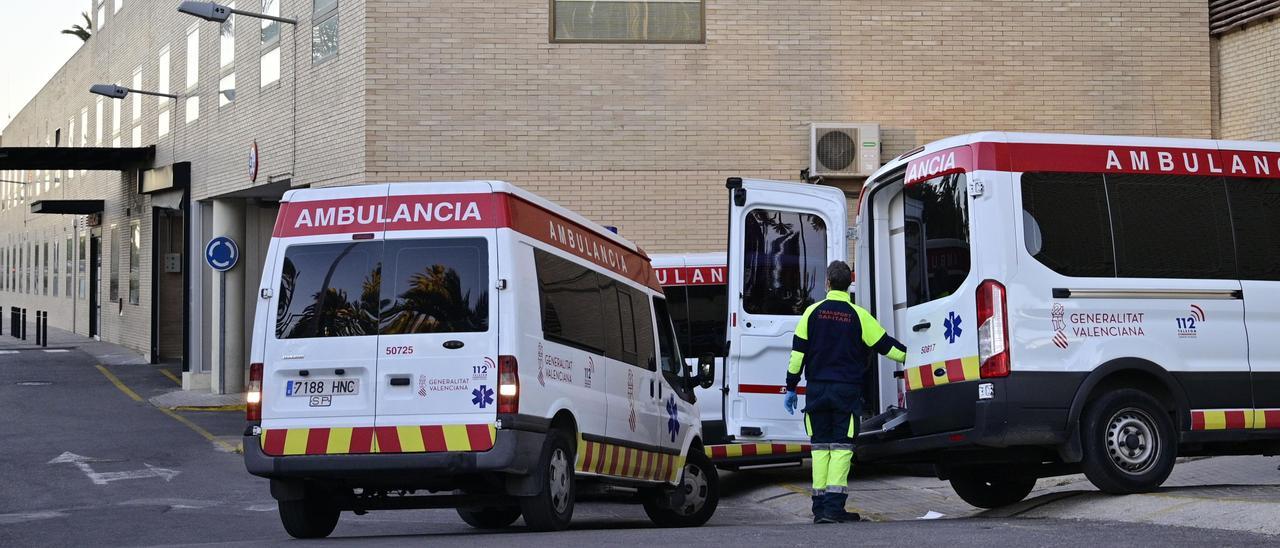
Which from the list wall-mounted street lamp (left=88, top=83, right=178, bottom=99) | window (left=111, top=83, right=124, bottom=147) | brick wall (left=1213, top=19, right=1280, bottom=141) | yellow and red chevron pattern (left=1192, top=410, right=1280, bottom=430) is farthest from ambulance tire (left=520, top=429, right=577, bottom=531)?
window (left=111, top=83, right=124, bottom=147)

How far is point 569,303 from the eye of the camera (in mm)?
9578

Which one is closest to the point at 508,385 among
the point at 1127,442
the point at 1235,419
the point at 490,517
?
the point at 490,517

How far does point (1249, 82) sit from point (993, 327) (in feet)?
34.4

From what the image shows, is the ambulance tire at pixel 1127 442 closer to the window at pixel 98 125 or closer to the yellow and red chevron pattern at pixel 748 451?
the yellow and red chevron pattern at pixel 748 451

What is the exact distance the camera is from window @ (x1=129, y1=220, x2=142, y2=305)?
34.5 m

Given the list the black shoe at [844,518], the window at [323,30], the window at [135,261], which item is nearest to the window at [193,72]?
the window at [135,261]

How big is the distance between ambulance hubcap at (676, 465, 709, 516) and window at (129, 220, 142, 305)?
25339mm

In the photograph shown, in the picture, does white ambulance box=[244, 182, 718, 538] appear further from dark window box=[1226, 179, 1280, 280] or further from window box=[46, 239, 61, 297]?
window box=[46, 239, 61, 297]

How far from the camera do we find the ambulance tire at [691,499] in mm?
11383

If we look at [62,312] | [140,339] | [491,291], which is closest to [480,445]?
[491,291]

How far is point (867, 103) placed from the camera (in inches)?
712

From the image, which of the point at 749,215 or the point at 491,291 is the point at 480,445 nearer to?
the point at 491,291

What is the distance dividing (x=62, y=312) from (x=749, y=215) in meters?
42.5

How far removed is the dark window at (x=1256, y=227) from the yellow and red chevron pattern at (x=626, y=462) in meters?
4.17
